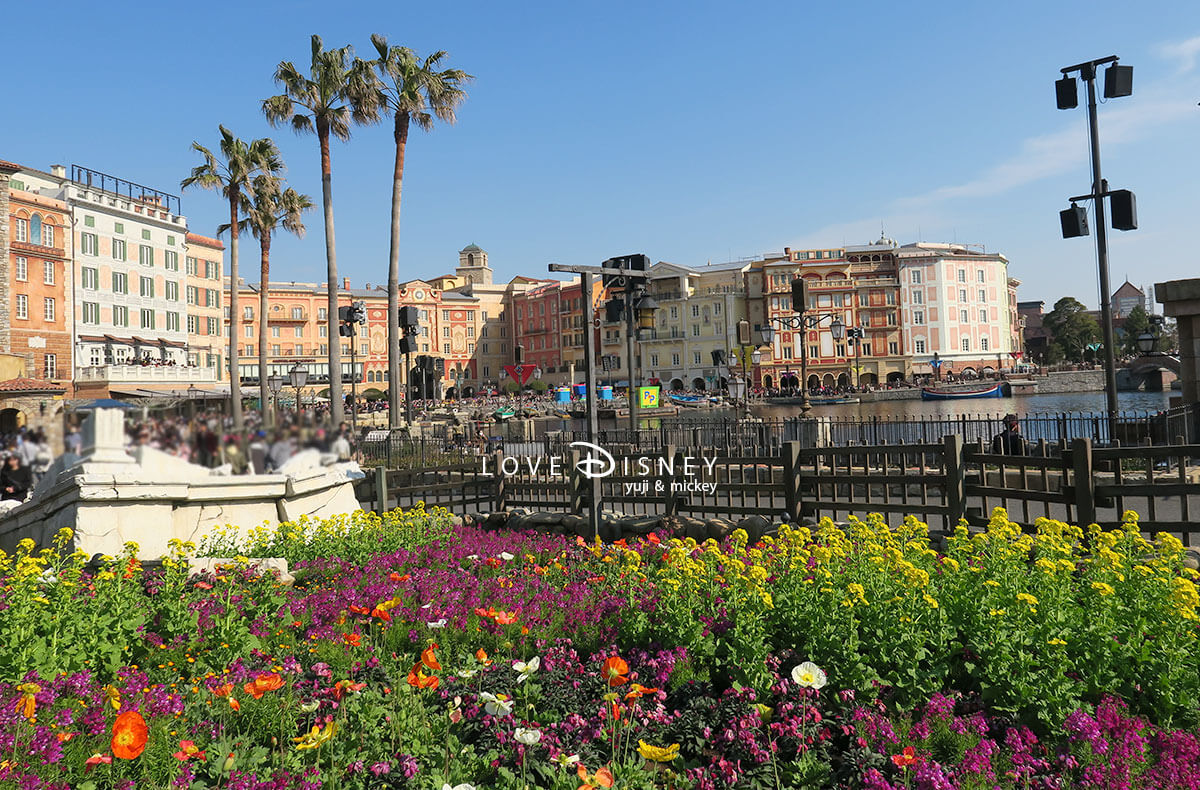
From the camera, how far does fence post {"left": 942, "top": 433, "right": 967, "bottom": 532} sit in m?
10.2

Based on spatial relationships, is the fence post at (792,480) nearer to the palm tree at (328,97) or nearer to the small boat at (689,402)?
the palm tree at (328,97)

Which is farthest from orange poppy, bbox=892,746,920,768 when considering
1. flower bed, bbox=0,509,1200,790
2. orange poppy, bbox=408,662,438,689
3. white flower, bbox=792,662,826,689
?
orange poppy, bbox=408,662,438,689

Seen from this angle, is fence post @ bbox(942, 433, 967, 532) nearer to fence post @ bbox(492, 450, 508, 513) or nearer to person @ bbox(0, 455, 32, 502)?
fence post @ bbox(492, 450, 508, 513)

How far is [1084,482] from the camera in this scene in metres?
8.98

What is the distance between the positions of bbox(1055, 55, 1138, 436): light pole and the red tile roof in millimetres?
18054

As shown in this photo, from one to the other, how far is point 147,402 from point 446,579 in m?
5.66

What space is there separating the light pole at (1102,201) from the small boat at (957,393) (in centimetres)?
6172

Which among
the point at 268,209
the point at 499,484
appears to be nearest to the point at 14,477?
the point at 499,484

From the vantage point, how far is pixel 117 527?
489 centimetres

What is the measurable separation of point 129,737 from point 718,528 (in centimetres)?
936

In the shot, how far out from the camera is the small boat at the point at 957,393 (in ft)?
249

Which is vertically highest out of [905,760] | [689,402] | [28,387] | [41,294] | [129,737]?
[41,294]

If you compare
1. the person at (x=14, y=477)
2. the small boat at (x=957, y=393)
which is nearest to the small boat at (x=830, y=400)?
the small boat at (x=957, y=393)

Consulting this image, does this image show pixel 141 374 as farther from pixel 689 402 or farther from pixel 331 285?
pixel 689 402
